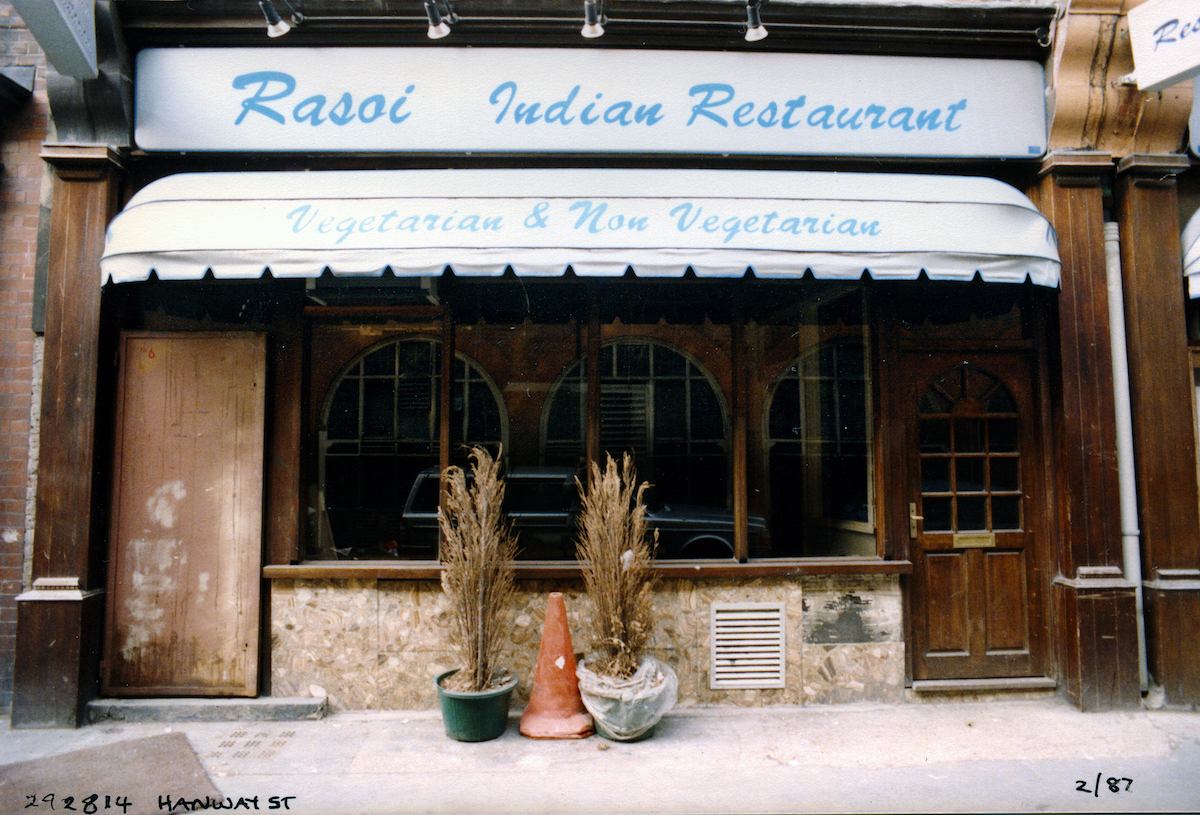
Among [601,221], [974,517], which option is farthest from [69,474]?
[974,517]

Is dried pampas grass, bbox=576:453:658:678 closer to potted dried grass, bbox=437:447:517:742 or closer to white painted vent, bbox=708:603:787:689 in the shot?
potted dried grass, bbox=437:447:517:742

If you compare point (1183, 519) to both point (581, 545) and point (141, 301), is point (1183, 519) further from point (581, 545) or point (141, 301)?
point (141, 301)

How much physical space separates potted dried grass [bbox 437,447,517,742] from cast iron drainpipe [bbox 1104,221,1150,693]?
15.4 feet

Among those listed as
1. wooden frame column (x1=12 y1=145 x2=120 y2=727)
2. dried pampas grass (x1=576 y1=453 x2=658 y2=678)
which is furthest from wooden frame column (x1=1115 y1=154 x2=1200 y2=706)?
wooden frame column (x1=12 y1=145 x2=120 y2=727)

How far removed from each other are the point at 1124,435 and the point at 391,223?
570 centimetres

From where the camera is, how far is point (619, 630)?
4414 millimetres

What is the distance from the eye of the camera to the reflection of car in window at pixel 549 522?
544 centimetres

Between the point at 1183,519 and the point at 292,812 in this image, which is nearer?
the point at 292,812

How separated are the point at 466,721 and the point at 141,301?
4.14 m

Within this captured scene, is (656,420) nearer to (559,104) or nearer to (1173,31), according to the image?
(559,104)

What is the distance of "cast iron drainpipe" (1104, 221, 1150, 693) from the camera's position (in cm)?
500

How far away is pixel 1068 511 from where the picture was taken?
5055mm

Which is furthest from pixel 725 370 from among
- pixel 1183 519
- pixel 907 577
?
pixel 1183 519

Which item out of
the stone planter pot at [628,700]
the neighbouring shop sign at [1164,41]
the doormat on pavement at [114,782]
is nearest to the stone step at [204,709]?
the doormat on pavement at [114,782]
